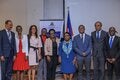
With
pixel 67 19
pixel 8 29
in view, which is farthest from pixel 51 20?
pixel 8 29

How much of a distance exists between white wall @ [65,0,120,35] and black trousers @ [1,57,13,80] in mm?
2865

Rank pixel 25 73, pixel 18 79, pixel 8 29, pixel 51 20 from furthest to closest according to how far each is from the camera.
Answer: pixel 51 20 → pixel 25 73 → pixel 18 79 → pixel 8 29

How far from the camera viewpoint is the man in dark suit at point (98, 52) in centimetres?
934

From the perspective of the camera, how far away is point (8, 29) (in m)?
8.78

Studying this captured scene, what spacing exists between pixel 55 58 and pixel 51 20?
1779mm

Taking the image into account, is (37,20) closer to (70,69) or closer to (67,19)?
(67,19)

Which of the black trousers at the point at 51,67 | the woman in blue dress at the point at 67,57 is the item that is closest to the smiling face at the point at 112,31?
the woman in blue dress at the point at 67,57

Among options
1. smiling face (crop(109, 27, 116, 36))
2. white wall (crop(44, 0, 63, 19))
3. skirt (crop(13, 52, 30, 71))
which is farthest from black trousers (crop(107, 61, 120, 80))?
white wall (crop(44, 0, 63, 19))

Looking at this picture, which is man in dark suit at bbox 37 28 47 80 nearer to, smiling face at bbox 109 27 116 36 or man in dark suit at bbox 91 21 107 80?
man in dark suit at bbox 91 21 107 80

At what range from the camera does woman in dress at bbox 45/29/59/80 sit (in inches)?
370

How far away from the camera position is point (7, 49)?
28.7 ft

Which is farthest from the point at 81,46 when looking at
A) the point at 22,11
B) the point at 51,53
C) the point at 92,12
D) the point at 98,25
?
the point at 22,11

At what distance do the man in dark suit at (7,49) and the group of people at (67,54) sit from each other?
218 millimetres

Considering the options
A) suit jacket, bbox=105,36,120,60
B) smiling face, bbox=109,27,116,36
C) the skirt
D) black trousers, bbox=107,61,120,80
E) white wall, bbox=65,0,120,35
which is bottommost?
black trousers, bbox=107,61,120,80
